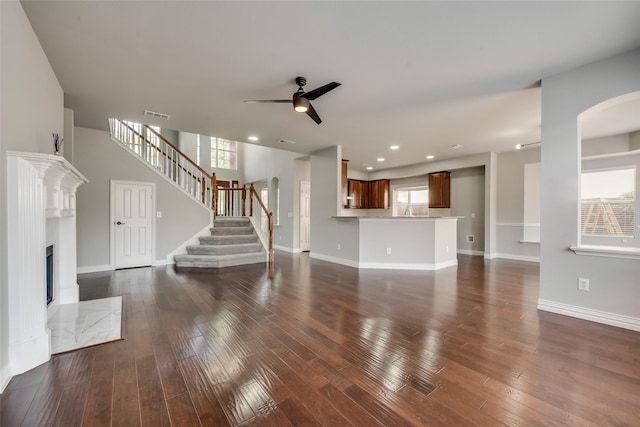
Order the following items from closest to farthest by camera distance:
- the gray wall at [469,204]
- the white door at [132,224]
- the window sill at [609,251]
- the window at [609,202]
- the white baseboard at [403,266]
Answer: the window sill at [609,251] → the window at [609,202] → the white door at [132,224] → the white baseboard at [403,266] → the gray wall at [469,204]

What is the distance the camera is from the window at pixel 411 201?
867 cm

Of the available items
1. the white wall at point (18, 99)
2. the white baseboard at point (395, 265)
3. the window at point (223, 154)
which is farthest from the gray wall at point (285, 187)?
the white wall at point (18, 99)

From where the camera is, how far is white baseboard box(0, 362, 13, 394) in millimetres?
1692

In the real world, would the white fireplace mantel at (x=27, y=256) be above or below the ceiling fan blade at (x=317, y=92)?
below

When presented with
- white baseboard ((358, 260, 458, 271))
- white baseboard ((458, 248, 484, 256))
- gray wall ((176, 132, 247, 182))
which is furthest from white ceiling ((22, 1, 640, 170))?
gray wall ((176, 132, 247, 182))

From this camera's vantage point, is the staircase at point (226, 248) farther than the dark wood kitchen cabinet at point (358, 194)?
No

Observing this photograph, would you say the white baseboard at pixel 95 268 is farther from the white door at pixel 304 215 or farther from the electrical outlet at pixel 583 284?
the electrical outlet at pixel 583 284

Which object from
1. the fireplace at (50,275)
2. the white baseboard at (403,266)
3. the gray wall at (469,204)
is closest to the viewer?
the fireplace at (50,275)

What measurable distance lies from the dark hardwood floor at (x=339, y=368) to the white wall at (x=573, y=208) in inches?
8.6

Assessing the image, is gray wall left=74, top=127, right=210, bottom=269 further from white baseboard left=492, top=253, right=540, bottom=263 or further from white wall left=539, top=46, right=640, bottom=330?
white baseboard left=492, top=253, right=540, bottom=263

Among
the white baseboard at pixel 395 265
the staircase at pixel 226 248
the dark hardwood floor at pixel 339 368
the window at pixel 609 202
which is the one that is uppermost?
the window at pixel 609 202

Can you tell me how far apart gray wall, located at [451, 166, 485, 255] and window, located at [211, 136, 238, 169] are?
8.01 metres

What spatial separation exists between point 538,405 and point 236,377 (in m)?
1.86

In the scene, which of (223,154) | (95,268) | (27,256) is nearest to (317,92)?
(27,256)
